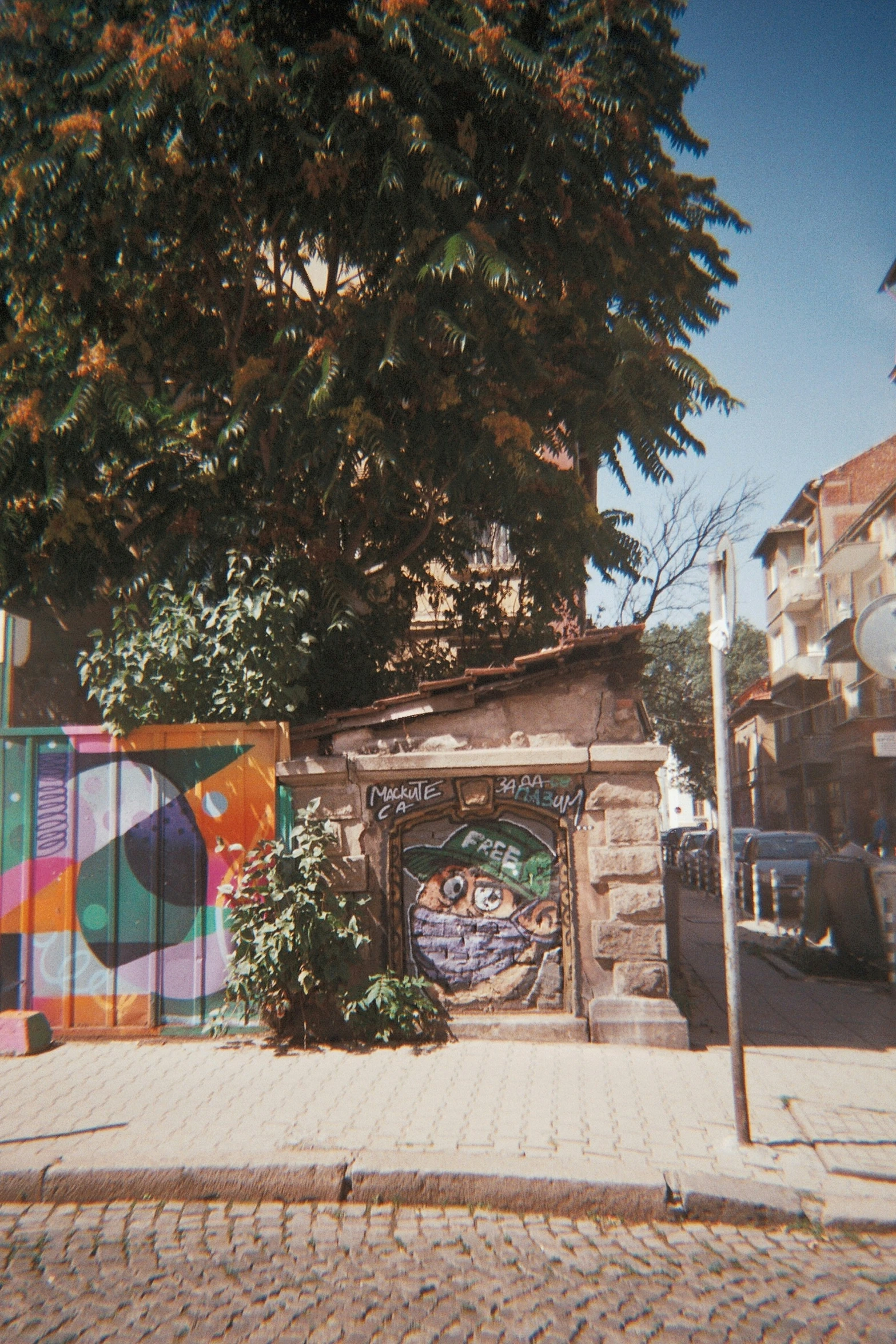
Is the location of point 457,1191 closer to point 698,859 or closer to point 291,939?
point 291,939

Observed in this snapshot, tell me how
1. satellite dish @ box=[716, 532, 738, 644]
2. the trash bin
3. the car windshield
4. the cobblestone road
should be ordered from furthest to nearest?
the car windshield
the trash bin
satellite dish @ box=[716, 532, 738, 644]
the cobblestone road

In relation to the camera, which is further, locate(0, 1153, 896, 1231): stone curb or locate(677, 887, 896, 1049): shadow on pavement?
locate(677, 887, 896, 1049): shadow on pavement

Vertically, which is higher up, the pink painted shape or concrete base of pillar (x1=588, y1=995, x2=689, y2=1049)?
the pink painted shape

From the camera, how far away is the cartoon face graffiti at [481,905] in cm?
782

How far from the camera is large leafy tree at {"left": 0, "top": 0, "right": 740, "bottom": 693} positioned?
802 cm

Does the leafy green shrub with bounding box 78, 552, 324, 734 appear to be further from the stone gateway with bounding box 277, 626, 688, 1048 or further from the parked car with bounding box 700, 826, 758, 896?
the parked car with bounding box 700, 826, 758, 896

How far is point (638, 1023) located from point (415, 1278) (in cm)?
370

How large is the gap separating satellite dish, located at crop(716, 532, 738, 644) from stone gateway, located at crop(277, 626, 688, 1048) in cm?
186

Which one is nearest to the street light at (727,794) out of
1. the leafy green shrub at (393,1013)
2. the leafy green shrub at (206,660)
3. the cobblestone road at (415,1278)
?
the cobblestone road at (415,1278)

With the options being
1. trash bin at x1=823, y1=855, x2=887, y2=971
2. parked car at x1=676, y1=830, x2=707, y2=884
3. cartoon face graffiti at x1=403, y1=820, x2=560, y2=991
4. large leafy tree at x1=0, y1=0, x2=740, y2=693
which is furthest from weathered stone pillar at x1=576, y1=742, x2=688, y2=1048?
parked car at x1=676, y1=830, x2=707, y2=884

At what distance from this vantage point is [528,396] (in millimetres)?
9438

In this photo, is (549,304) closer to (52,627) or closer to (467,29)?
(467,29)

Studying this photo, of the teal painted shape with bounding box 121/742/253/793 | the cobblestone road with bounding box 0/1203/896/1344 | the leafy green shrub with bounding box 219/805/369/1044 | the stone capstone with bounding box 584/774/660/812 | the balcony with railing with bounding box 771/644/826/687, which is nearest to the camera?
the cobblestone road with bounding box 0/1203/896/1344

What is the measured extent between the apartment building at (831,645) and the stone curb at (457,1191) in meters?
23.3
